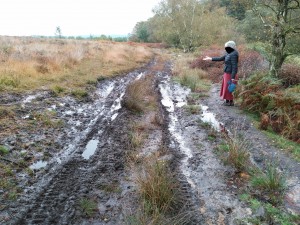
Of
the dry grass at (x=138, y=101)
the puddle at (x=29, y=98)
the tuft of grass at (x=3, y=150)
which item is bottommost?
the tuft of grass at (x=3, y=150)

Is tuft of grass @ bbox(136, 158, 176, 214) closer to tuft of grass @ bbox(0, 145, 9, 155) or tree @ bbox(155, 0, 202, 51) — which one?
tuft of grass @ bbox(0, 145, 9, 155)

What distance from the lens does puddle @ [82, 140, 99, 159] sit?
16.9 ft

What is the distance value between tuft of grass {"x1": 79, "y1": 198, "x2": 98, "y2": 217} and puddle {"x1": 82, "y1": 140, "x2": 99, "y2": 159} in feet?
4.62

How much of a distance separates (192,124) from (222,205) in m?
3.39

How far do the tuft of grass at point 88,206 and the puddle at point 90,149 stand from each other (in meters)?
1.41

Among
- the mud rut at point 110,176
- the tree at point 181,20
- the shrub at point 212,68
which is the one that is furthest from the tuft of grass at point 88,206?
the tree at point 181,20

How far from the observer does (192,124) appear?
23.2 ft

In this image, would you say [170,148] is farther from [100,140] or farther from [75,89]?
[75,89]

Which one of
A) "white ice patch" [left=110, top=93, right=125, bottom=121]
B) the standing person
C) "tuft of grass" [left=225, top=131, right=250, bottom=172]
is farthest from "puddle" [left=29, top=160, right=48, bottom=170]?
the standing person

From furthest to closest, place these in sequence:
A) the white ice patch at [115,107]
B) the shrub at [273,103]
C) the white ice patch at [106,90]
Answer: the white ice patch at [106,90]
the white ice patch at [115,107]
the shrub at [273,103]

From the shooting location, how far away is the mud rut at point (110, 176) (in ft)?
11.5

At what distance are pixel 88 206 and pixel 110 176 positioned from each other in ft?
2.85

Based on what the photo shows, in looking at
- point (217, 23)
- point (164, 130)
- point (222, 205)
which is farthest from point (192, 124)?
point (217, 23)

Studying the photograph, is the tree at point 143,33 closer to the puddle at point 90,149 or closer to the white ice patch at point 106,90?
the white ice patch at point 106,90
